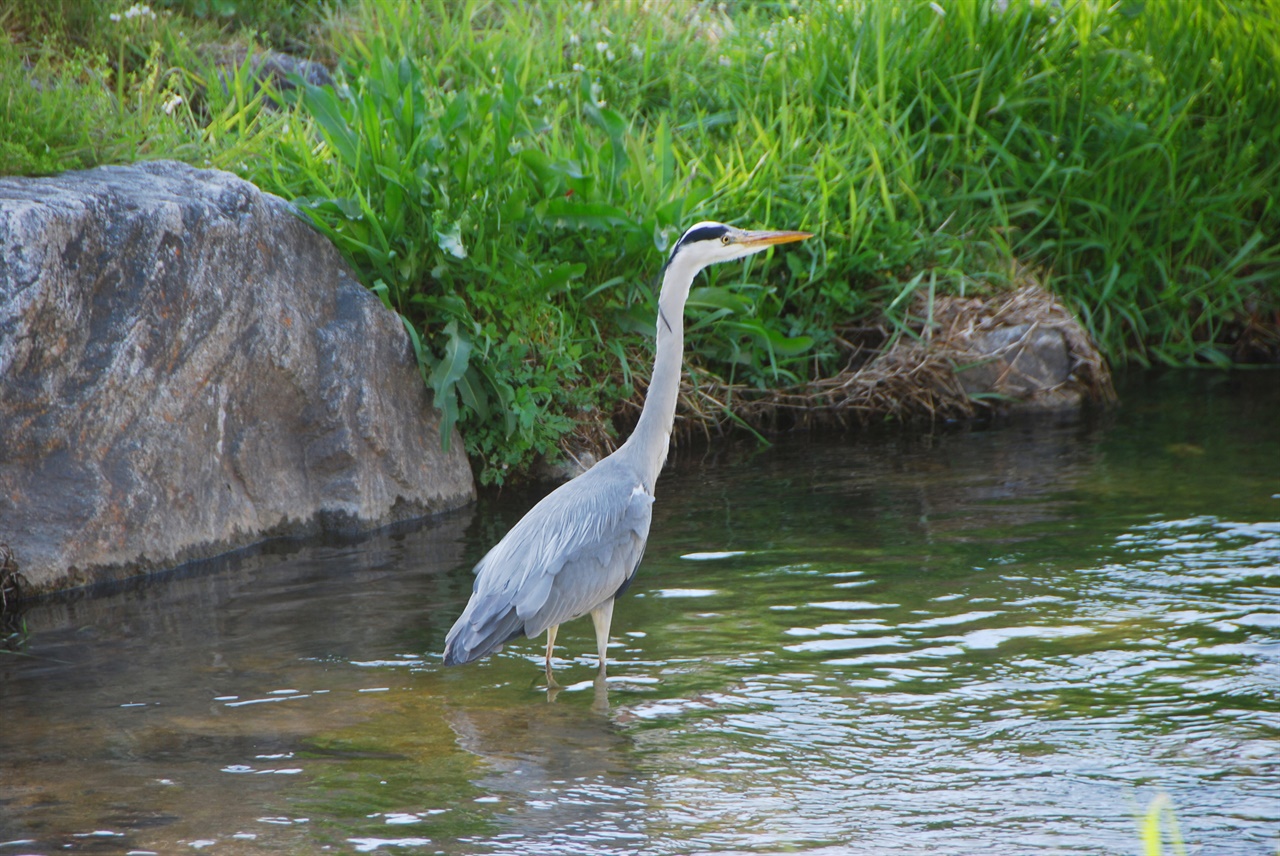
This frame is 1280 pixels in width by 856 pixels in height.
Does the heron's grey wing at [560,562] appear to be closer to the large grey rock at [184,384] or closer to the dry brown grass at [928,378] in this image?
the large grey rock at [184,384]

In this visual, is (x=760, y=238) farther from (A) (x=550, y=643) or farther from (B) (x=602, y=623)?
(A) (x=550, y=643)

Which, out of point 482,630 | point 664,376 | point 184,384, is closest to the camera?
point 482,630

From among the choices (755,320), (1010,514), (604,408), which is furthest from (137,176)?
(1010,514)

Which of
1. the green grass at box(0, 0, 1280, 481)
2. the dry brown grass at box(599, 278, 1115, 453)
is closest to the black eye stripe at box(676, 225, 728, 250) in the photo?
the green grass at box(0, 0, 1280, 481)

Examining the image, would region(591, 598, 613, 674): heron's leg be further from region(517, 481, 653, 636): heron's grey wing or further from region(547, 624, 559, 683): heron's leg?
region(547, 624, 559, 683): heron's leg

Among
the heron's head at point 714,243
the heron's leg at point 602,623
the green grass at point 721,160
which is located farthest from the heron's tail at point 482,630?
the green grass at point 721,160

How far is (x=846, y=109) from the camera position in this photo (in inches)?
318

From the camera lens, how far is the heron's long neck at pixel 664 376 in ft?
15.6

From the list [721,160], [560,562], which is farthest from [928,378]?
[560,562]

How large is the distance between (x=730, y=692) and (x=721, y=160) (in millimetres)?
4335

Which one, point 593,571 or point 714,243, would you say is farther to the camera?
A: point 714,243

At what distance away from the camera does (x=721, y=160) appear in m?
7.95

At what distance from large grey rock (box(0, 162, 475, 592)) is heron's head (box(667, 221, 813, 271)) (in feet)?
6.18

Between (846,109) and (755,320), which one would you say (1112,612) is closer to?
(755,320)
